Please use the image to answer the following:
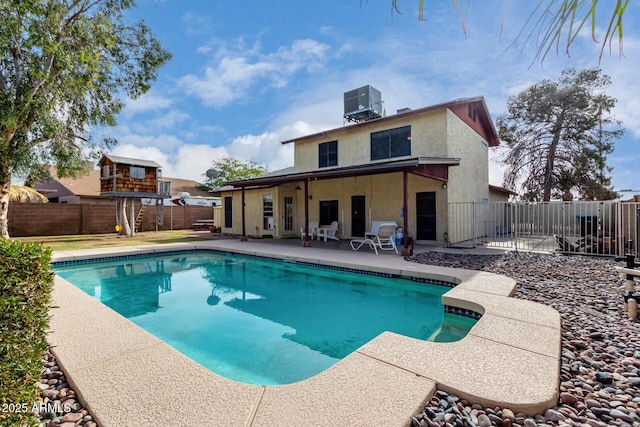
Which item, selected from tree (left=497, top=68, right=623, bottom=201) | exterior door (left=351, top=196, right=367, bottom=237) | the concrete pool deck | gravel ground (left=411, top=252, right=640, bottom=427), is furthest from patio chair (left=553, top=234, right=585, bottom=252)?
tree (left=497, top=68, right=623, bottom=201)

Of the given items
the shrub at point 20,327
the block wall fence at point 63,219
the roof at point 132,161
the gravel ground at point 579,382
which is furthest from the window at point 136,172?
the shrub at point 20,327

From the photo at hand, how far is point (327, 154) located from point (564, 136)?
53.8 feet

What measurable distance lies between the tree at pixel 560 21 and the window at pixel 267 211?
15.1 metres

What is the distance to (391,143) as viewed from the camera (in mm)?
12875

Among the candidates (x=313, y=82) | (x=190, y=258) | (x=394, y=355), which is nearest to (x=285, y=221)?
(x=190, y=258)

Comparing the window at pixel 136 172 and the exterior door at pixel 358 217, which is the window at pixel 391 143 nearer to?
the exterior door at pixel 358 217

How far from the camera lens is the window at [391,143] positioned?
40.9ft

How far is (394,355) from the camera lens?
288 centimetres

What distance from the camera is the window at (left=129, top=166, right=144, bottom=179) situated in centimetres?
1758

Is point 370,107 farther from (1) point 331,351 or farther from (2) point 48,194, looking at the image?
(2) point 48,194

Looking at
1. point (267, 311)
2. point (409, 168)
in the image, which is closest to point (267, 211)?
point (409, 168)

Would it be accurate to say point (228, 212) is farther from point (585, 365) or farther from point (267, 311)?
point (585, 365)

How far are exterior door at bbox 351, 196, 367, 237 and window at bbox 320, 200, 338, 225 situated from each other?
956 mm

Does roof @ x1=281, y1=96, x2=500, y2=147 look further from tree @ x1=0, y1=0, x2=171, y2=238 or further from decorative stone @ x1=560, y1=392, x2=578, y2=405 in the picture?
decorative stone @ x1=560, y1=392, x2=578, y2=405
